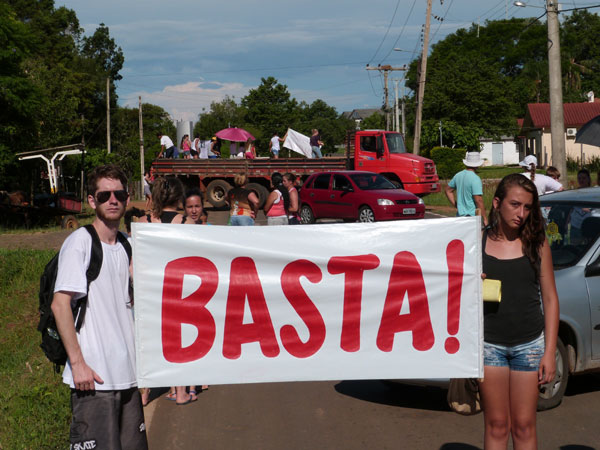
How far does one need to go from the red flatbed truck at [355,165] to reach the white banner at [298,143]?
225cm

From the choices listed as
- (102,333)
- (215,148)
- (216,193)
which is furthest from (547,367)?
(215,148)

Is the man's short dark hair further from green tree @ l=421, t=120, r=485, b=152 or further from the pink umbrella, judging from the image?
green tree @ l=421, t=120, r=485, b=152

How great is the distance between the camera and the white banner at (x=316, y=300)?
445cm

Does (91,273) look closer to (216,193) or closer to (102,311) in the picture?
(102,311)

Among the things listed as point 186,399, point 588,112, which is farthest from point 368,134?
point 588,112

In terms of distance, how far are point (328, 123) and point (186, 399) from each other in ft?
477

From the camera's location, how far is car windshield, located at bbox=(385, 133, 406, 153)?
91.7 feet

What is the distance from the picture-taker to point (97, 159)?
4784 cm

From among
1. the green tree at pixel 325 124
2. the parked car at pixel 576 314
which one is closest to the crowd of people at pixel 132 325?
the parked car at pixel 576 314

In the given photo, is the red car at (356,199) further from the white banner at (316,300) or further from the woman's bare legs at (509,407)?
the woman's bare legs at (509,407)

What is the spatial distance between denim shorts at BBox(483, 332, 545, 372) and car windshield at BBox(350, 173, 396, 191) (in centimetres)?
1875

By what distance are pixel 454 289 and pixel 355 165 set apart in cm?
2383

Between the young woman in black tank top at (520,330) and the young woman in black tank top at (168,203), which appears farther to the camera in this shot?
the young woman in black tank top at (168,203)

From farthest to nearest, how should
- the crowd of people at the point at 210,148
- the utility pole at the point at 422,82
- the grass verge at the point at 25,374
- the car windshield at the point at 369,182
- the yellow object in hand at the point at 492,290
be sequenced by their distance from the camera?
1. the utility pole at the point at 422,82
2. the crowd of people at the point at 210,148
3. the car windshield at the point at 369,182
4. the grass verge at the point at 25,374
5. the yellow object in hand at the point at 492,290
